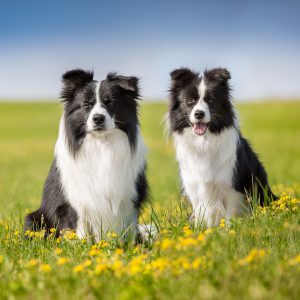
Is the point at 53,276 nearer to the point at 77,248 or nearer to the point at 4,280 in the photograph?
the point at 4,280

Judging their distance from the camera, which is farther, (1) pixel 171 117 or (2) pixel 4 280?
(1) pixel 171 117

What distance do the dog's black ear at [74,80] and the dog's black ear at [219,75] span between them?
4.28 ft

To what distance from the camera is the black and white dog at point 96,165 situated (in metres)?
5.39

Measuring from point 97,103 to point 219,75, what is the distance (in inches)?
56.1

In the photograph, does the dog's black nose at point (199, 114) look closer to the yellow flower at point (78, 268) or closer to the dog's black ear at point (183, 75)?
the dog's black ear at point (183, 75)

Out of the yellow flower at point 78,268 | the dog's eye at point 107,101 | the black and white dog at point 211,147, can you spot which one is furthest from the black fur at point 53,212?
the yellow flower at point 78,268

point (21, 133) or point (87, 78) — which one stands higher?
point (87, 78)

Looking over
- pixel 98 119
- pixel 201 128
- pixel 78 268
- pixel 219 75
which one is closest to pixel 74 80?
pixel 98 119

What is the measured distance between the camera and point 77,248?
4.61 meters

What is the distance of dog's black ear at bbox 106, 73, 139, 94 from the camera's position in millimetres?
5359

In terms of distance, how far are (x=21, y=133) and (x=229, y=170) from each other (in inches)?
1079

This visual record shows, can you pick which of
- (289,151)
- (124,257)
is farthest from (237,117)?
(289,151)

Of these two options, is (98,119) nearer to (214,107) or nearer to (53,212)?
(53,212)

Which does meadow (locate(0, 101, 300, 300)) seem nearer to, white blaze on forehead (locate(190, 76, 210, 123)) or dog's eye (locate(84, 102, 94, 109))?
white blaze on forehead (locate(190, 76, 210, 123))
